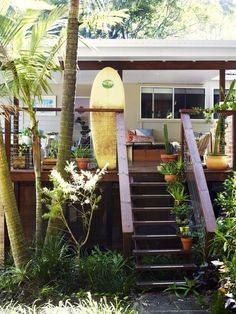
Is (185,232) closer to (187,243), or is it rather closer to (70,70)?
(187,243)

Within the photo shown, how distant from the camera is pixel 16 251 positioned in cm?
569

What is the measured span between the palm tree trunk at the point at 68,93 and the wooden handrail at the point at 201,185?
5.85ft

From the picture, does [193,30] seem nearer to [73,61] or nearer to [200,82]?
[200,82]

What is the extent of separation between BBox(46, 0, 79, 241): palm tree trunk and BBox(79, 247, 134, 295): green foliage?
69 cm

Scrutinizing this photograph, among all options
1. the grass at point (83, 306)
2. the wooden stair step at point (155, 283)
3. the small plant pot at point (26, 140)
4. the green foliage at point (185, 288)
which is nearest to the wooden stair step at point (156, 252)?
the wooden stair step at point (155, 283)

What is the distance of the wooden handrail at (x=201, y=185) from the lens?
5.41m

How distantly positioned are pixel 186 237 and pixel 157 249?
2.00ft

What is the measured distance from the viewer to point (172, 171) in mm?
6910

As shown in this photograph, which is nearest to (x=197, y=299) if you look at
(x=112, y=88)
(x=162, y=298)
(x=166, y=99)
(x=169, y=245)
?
(x=162, y=298)

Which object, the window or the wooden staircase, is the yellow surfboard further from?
the window

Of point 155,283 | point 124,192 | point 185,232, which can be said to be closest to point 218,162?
point 185,232

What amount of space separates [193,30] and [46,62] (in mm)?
19428

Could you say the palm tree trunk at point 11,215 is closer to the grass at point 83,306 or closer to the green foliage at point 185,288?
the grass at point 83,306

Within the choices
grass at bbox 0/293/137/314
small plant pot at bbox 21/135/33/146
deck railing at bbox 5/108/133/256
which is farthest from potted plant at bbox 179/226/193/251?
small plant pot at bbox 21/135/33/146
